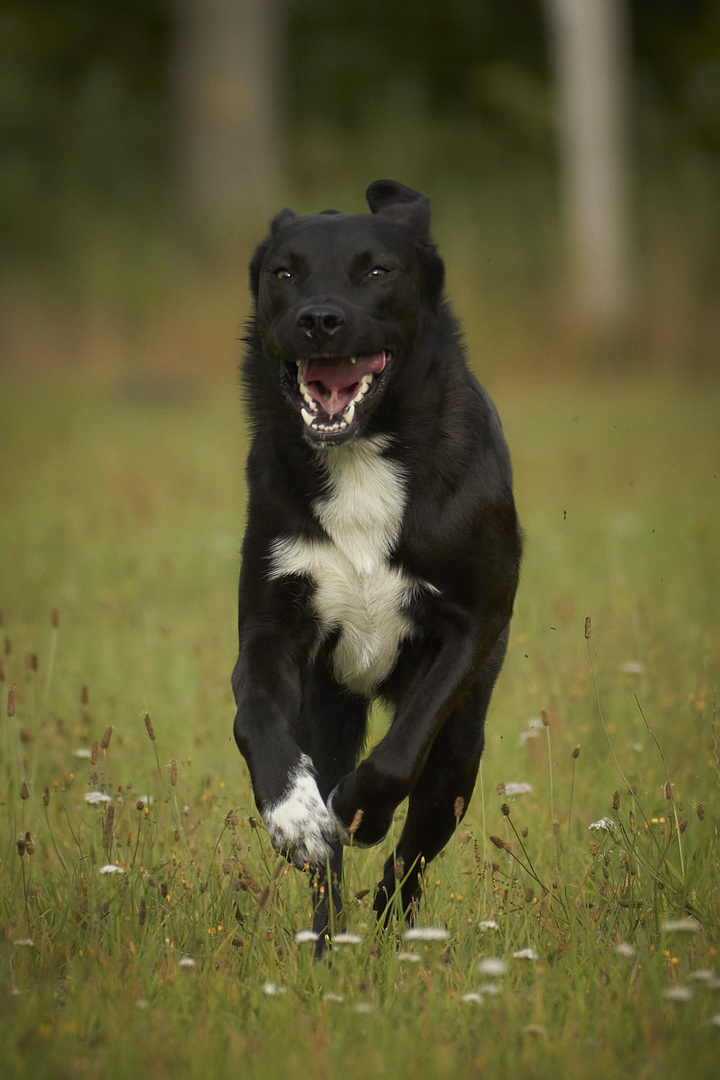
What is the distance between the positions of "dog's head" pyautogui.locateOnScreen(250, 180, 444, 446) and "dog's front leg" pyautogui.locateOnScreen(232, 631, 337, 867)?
54 cm

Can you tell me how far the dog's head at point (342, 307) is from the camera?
3303 mm

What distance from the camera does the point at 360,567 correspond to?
3.34m

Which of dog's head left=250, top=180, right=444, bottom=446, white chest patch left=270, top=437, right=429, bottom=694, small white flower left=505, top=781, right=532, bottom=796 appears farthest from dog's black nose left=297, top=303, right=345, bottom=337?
small white flower left=505, top=781, right=532, bottom=796

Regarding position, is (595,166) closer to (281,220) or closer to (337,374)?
(281,220)

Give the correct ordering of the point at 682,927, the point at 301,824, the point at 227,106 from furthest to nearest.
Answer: the point at 227,106
the point at 301,824
the point at 682,927

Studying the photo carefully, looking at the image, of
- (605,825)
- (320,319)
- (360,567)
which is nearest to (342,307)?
(320,319)

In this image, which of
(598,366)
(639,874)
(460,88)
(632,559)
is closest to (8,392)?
(598,366)

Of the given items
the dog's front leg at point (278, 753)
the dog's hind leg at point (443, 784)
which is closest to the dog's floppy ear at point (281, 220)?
the dog's front leg at point (278, 753)

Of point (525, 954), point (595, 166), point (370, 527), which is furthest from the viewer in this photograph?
point (595, 166)

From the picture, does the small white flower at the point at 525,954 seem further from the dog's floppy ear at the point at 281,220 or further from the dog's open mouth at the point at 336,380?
the dog's floppy ear at the point at 281,220

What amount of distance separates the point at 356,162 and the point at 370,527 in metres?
15.8

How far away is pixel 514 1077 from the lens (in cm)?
235

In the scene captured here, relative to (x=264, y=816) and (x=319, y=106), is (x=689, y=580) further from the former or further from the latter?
(x=319, y=106)

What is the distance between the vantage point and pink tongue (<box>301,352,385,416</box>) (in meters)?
3.40
